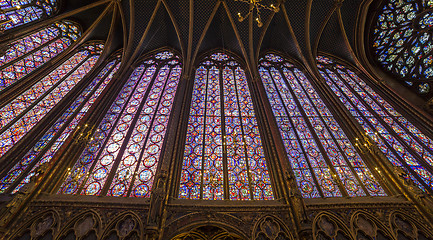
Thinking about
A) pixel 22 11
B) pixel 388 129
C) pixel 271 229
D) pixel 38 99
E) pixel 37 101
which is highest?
pixel 22 11

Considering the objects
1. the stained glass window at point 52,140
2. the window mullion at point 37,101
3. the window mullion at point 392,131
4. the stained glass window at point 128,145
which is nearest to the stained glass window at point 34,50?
the window mullion at point 37,101

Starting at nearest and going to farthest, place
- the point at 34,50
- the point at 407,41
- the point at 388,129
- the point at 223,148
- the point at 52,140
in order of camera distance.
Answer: the point at 52,140 < the point at 223,148 < the point at 388,129 < the point at 34,50 < the point at 407,41

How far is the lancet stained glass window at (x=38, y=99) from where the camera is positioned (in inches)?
314

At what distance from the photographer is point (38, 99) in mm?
9438

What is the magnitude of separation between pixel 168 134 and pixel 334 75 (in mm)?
10766

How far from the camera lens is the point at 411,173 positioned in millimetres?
7746

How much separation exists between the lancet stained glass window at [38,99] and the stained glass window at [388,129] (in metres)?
12.5

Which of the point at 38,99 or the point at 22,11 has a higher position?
the point at 22,11

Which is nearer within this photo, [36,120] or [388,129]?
[36,120]

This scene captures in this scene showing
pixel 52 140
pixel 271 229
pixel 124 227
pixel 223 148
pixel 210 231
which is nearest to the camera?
pixel 124 227

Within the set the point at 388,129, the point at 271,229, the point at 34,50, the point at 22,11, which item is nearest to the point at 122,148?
the point at 271,229

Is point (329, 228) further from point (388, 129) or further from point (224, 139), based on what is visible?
point (388, 129)

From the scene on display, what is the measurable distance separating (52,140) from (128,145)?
2.53 meters

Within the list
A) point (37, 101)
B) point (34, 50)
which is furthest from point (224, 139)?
point (34, 50)
